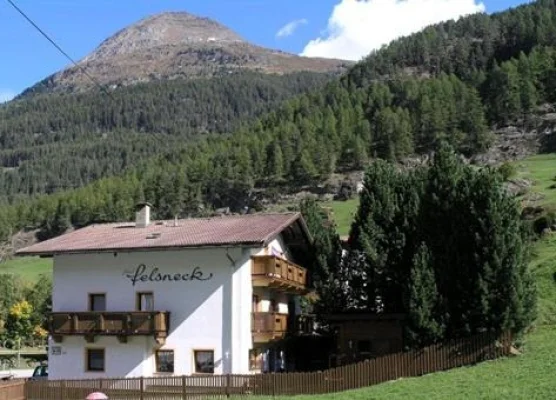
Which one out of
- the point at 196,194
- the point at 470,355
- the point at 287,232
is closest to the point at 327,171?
the point at 196,194

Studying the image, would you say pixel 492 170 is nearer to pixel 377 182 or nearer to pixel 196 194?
pixel 377 182

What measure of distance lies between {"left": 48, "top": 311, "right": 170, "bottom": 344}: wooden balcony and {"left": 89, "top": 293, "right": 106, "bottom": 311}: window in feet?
5.33

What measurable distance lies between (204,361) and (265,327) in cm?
326

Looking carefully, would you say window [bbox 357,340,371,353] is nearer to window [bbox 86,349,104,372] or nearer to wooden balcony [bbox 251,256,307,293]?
wooden balcony [bbox 251,256,307,293]

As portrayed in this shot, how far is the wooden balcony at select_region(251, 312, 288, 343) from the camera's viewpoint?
34.7m

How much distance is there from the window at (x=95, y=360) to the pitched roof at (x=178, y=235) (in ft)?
16.3

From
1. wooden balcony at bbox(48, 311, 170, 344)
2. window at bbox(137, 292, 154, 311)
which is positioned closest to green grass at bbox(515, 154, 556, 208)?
window at bbox(137, 292, 154, 311)

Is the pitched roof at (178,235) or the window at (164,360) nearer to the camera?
the pitched roof at (178,235)

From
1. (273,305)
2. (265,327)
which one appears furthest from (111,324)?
(273,305)

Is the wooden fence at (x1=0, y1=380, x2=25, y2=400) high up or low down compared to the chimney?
down

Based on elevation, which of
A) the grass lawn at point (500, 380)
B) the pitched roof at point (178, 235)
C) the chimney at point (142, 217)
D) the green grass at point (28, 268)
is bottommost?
the grass lawn at point (500, 380)

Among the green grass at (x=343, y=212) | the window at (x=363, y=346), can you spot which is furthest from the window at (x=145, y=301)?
the green grass at (x=343, y=212)

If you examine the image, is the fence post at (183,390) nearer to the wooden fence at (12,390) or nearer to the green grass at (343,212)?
the wooden fence at (12,390)

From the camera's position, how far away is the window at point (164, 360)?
3475 centimetres
